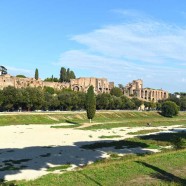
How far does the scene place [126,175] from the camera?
19.9 metres

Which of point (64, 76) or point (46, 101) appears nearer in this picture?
point (46, 101)

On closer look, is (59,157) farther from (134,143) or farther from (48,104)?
(48,104)

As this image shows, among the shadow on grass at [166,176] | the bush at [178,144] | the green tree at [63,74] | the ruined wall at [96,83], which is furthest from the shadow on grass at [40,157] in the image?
the green tree at [63,74]

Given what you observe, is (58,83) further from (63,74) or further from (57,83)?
(63,74)

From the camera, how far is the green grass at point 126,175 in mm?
18062

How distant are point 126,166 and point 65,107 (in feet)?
263

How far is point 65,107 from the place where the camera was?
10119 centimetres

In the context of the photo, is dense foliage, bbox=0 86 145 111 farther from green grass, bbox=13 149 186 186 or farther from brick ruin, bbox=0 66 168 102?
green grass, bbox=13 149 186 186

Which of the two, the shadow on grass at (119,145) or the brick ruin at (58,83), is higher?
the brick ruin at (58,83)

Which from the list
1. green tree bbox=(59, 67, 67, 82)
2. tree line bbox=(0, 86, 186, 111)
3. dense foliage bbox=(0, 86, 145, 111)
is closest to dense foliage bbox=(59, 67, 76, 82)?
green tree bbox=(59, 67, 67, 82)

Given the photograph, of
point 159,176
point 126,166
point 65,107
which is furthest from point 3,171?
point 65,107

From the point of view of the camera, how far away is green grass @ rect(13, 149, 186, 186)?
18.1 metres

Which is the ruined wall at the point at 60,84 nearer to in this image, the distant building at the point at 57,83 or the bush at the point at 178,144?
the distant building at the point at 57,83

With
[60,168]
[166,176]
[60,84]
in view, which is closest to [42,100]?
[60,84]
